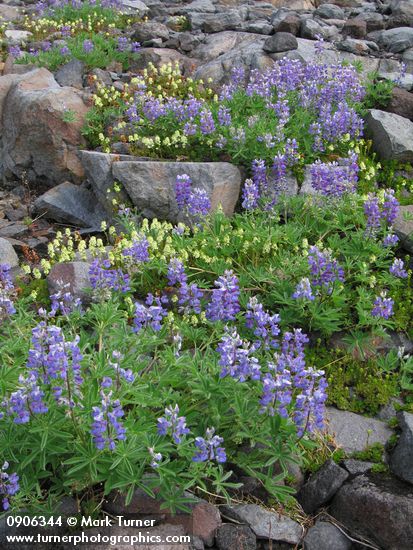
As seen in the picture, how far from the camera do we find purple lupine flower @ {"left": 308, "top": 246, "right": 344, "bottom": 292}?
548 centimetres

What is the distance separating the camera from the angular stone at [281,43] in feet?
35.8

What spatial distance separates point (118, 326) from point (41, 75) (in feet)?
21.5

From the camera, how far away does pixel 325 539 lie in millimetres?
4270

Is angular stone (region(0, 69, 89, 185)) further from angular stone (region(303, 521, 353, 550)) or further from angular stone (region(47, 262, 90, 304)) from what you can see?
angular stone (region(303, 521, 353, 550))

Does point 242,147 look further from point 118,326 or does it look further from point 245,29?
point 245,29

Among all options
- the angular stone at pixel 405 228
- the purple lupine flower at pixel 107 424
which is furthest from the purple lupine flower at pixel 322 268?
the purple lupine flower at pixel 107 424

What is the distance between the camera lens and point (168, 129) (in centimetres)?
866

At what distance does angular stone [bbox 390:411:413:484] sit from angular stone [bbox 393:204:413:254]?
7.52ft

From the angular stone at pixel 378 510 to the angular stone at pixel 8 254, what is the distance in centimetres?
452

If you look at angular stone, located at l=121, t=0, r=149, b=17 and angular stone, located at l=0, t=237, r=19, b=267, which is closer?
angular stone, located at l=0, t=237, r=19, b=267

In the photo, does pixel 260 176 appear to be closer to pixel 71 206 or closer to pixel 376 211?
pixel 376 211

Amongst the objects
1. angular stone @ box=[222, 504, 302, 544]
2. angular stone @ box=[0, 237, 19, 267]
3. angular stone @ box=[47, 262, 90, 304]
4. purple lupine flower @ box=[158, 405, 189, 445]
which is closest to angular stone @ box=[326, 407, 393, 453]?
angular stone @ box=[222, 504, 302, 544]

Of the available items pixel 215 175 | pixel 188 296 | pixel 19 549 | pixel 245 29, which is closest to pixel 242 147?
pixel 215 175

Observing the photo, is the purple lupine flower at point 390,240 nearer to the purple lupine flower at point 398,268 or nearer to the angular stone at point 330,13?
the purple lupine flower at point 398,268
